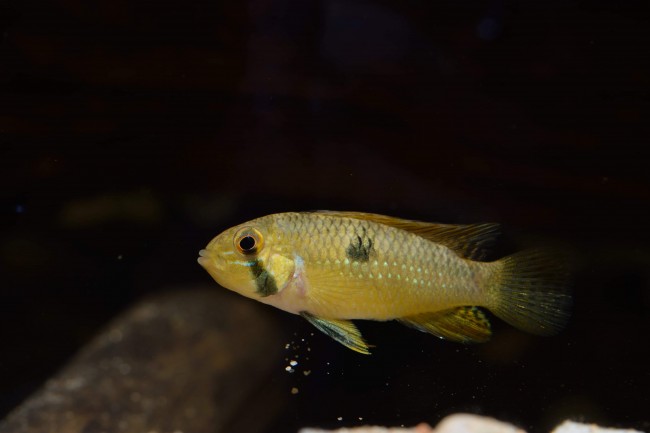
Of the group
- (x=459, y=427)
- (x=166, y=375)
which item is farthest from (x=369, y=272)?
(x=166, y=375)

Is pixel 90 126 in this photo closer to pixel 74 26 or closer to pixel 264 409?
pixel 74 26

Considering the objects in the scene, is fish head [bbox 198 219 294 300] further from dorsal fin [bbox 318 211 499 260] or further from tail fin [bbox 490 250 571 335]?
tail fin [bbox 490 250 571 335]

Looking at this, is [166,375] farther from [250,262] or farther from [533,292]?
[533,292]

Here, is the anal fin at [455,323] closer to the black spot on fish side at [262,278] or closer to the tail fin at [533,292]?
the tail fin at [533,292]

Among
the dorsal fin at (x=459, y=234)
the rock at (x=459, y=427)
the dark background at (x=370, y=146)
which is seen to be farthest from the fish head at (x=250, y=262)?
the rock at (x=459, y=427)

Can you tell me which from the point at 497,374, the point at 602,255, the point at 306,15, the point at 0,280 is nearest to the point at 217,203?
the point at 306,15

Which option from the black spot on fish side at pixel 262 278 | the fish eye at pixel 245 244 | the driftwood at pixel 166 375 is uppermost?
the fish eye at pixel 245 244
